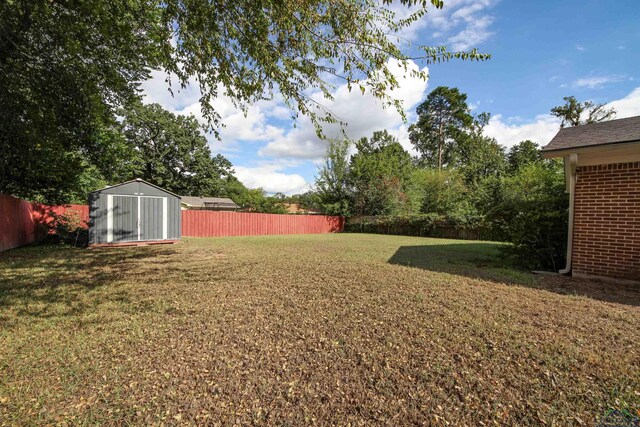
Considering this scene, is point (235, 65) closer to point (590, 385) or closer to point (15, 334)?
point (15, 334)

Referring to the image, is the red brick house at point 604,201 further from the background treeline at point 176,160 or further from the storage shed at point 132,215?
the background treeline at point 176,160

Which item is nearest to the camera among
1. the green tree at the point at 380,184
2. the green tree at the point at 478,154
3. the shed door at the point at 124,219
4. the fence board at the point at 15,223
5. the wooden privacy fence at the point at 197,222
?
the fence board at the point at 15,223

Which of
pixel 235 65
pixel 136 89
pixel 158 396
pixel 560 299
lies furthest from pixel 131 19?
pixel 560 299

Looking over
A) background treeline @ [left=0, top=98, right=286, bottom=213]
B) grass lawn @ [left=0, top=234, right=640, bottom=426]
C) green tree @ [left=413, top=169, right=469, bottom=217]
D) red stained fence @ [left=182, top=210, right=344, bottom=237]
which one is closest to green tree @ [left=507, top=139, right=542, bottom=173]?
green tree @ [left=413, top=169, right=469, bottom=217]

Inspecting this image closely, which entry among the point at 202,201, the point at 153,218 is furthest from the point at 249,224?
the point at 202,201

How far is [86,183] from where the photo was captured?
634 inches

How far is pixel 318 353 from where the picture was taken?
260 centimetres

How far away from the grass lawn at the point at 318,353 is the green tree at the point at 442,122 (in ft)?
99.4

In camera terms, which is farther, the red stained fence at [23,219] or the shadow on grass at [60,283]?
the red stained fence at [23,219]

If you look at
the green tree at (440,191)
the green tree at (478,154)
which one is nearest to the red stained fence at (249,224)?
the green tree at (440,191)

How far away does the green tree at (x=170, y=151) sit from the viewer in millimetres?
33156

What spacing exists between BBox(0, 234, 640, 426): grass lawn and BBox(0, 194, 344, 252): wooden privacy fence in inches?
272

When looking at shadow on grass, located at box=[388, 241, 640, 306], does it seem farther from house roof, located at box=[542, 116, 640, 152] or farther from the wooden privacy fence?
the wooden privacy fence

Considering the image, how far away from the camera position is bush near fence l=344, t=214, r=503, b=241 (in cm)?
1727
